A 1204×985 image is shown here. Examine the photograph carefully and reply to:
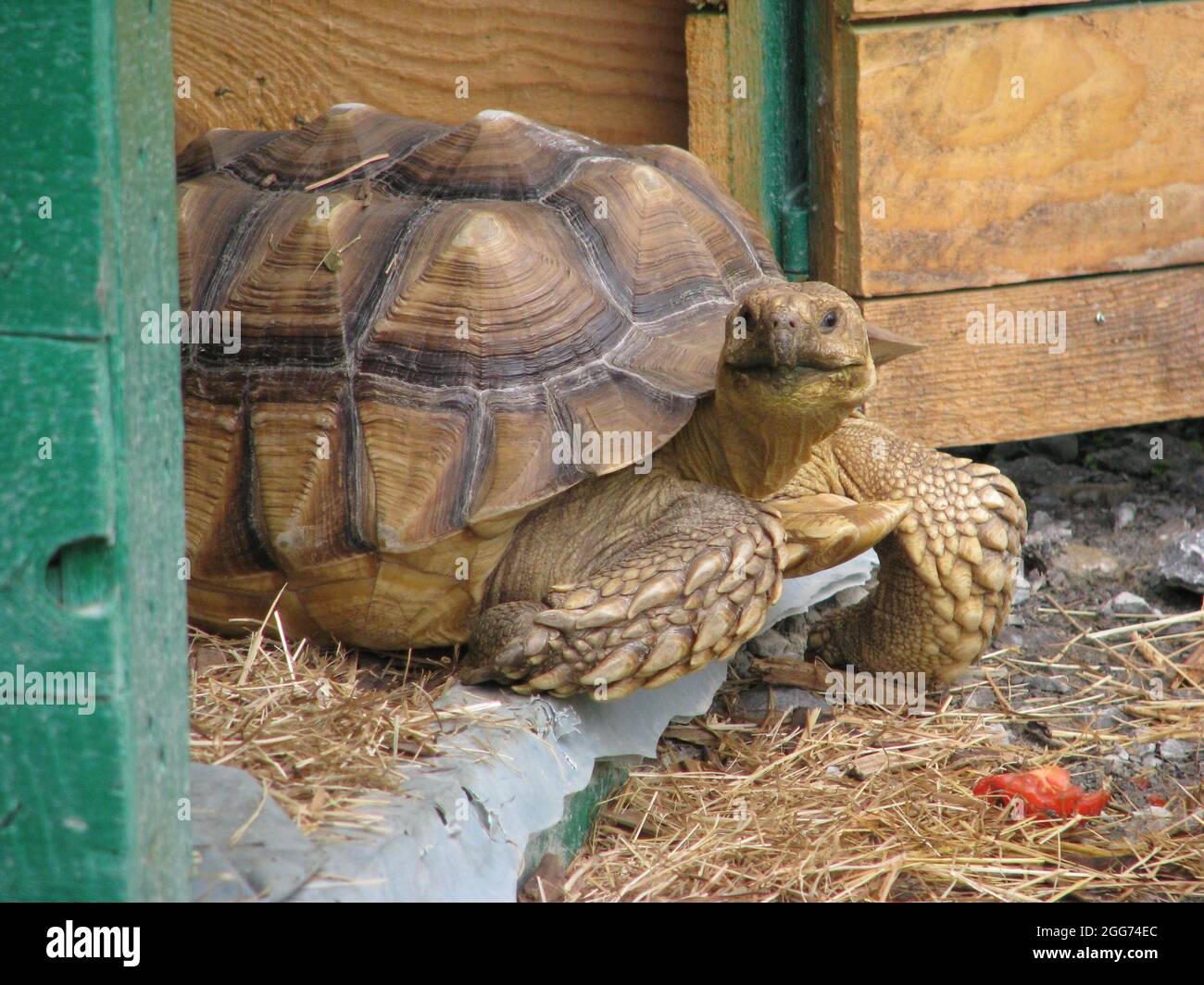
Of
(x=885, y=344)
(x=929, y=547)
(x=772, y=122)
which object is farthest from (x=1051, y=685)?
(x=772, y=122)

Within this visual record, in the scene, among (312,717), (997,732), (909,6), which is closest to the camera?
(312,717)

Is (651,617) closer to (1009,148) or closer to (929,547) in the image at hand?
(929,547)

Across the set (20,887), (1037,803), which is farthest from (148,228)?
(1037,803)

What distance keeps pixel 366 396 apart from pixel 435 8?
65.9 inches

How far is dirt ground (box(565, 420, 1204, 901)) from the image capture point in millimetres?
2602

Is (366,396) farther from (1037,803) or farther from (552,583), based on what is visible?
(1037,803)


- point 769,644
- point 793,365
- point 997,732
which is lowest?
point 997,732

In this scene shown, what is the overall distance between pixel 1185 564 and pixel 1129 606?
0.24m

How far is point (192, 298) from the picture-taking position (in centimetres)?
323

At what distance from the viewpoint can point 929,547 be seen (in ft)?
11.0

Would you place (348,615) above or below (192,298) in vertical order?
below

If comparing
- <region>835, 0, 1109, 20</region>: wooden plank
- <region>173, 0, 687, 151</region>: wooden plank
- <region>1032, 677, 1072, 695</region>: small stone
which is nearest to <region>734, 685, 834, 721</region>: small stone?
<region>1032, 677, 1072, 695</region>: small stone

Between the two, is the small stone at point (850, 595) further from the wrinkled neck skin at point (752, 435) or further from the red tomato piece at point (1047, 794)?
the red tomato piece at point (1047, 794)

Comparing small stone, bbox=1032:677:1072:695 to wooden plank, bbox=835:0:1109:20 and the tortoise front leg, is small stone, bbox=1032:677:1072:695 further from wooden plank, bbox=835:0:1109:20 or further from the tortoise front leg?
wooden plank, bbox=835:0:1109:20
